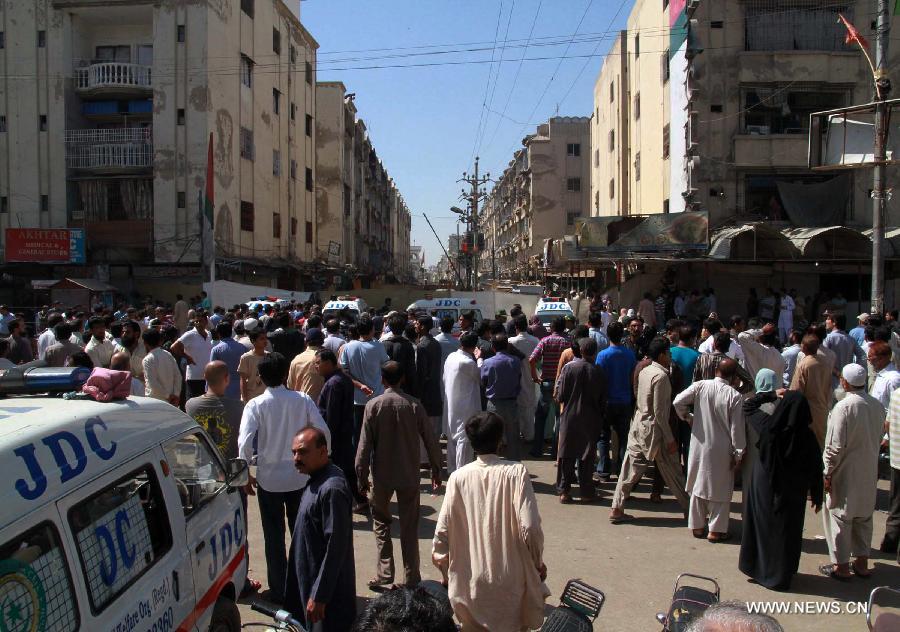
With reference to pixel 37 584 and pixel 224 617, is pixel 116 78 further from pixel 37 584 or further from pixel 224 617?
pixel 37 584

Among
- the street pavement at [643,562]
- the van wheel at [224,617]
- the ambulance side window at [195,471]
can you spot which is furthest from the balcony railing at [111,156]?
the van wheel at [224,617]

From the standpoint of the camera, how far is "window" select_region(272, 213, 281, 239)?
3388 centimetres

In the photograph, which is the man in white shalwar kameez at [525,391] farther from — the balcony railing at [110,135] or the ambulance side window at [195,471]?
the balcony railing at [110,135]

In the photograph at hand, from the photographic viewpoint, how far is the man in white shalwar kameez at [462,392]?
7445 millimetres

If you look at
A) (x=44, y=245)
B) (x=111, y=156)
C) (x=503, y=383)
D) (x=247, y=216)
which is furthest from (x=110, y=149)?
(x=503, y=383)

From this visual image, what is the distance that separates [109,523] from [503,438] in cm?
278

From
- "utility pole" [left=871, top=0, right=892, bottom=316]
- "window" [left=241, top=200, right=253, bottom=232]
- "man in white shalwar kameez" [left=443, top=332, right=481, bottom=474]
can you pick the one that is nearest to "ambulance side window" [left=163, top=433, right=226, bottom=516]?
"man in white shalwar kameez" [left=443, top=332, right=481, bottom=474]

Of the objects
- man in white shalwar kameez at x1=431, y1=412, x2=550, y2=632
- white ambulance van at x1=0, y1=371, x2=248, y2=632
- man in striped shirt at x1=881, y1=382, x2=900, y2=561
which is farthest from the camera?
man in striped shirt at x1=881, y1=382, x2=900, y2=561

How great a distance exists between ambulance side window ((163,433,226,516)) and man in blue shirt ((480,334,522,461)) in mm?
4013

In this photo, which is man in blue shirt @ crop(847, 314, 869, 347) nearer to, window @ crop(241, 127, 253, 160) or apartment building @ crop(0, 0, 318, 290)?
apartment building @ crop(0, 0, 318, 290)

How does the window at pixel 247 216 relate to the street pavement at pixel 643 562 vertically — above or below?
above

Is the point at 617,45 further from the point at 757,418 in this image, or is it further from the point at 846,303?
the point at 757,418

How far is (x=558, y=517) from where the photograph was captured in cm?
736

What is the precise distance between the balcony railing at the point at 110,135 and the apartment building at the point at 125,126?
0.04 m
